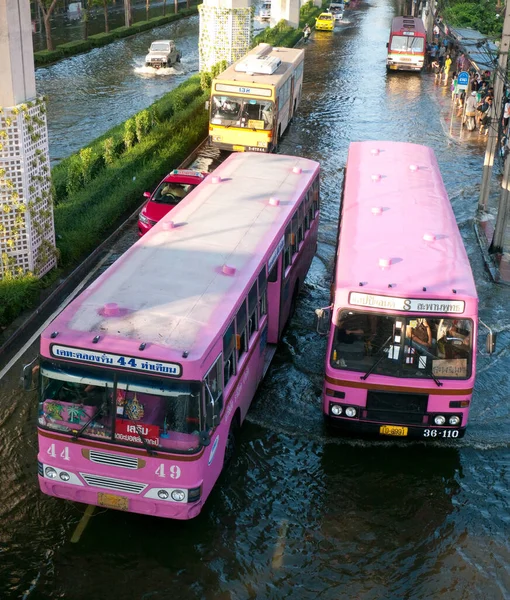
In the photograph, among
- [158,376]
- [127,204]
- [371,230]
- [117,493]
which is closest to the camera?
[158,376]

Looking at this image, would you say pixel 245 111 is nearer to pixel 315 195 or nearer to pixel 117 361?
pixel 315 195

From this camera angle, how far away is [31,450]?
11086 mm

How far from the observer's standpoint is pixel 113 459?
8.77 m

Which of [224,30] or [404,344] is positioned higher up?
[224,30]

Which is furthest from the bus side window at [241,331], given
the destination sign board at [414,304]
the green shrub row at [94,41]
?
the green shrub row at [94,41]

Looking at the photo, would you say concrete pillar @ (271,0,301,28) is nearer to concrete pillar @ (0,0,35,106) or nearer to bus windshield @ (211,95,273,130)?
bus windshield @ (211,95,273,130)

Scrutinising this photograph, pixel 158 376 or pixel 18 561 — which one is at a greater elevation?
pixel 158 376

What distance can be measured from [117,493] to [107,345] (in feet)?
5.62

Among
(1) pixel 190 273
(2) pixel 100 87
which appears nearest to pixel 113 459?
(1) pixel 190 273

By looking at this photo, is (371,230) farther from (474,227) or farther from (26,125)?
(474,227)

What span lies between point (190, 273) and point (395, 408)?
3.22 metres

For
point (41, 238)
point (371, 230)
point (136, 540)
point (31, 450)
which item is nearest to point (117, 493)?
point (136, 540)

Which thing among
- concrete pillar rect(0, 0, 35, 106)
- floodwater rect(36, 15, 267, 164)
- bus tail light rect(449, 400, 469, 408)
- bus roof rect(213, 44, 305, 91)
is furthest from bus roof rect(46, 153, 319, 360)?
floodwater rect(36, 15, 267, 164)

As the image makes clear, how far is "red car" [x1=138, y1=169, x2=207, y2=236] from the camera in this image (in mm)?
18203
